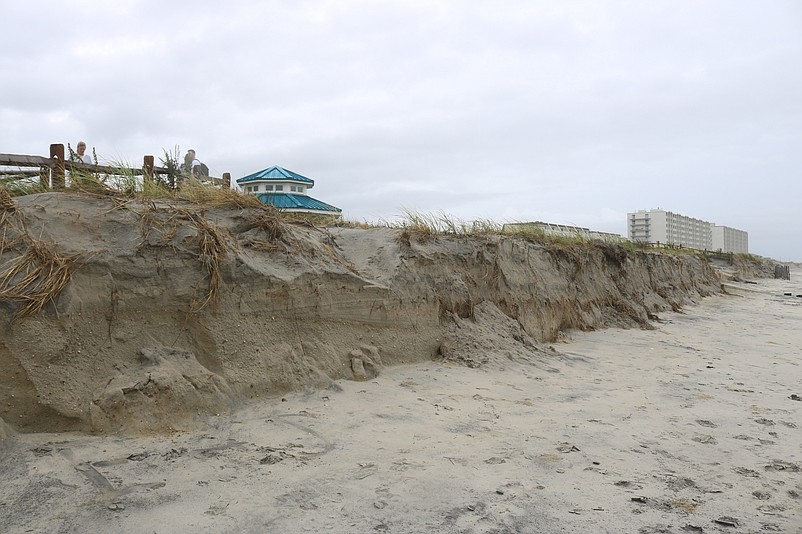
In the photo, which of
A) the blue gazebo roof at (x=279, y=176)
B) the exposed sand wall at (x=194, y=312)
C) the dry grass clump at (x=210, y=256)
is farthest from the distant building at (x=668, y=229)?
the dry grass clump at (x=210, y=256)

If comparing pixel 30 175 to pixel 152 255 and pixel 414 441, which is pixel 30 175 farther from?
pixel 414 441

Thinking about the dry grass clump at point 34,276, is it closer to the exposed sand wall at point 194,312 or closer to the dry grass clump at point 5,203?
the exposed sand wall at point 194,312

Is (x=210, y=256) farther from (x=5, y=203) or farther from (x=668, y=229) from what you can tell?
(x=668, y=229)

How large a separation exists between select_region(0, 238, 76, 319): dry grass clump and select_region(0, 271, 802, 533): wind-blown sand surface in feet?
2.95

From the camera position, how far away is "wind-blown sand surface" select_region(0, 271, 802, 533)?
9.38 ft

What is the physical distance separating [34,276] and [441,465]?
3105mm

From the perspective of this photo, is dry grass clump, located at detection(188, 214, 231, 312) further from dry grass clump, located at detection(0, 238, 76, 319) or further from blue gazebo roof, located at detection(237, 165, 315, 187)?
blue gazebo roof, located at detection(237, 165, 315, 187)

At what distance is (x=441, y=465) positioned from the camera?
3.53 meters

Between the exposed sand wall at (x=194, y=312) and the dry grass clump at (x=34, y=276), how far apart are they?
0.04m

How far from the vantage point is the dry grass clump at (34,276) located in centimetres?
364

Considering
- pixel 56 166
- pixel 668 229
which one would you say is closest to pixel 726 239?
pixel 668 229

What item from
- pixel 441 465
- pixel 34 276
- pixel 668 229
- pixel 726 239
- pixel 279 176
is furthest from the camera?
pixel 726 239

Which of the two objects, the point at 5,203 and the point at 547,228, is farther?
the point at 547,228

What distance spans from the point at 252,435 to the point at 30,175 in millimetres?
3508
